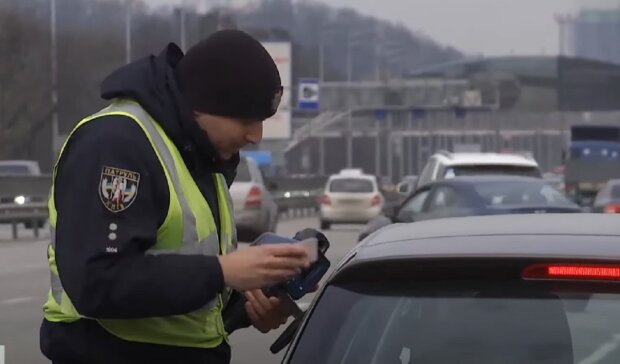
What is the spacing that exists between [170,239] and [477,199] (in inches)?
540

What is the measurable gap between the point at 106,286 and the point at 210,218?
1.35ft

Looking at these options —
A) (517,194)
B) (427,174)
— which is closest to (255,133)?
(517,194)

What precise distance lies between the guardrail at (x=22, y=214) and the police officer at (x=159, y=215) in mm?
28183

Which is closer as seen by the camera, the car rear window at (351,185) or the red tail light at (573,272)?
the red tail light at (573,272)

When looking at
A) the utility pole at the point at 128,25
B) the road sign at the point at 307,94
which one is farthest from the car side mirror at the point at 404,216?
the road sign at the point at 307,94

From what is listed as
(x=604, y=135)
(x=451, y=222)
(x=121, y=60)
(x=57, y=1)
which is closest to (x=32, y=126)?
(x=121, y=60)

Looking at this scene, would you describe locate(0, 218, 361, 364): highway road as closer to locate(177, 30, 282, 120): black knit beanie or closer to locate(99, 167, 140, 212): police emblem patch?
locate(177, 30, 282, 120): black knit beanie

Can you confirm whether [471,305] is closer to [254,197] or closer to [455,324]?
[455,324]

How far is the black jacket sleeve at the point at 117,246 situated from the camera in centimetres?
372

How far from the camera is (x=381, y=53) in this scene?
133375 millimetres

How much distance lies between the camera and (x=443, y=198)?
59.3 feet

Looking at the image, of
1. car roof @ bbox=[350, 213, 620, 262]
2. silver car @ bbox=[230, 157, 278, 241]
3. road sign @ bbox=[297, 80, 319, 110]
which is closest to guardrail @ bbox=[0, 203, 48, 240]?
silver car @ bbox=[230, 157, 278, 241]

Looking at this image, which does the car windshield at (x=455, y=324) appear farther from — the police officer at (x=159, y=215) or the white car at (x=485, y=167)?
the white car at (x=485, y=167)

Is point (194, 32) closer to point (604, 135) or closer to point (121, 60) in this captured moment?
point (121, 60)
